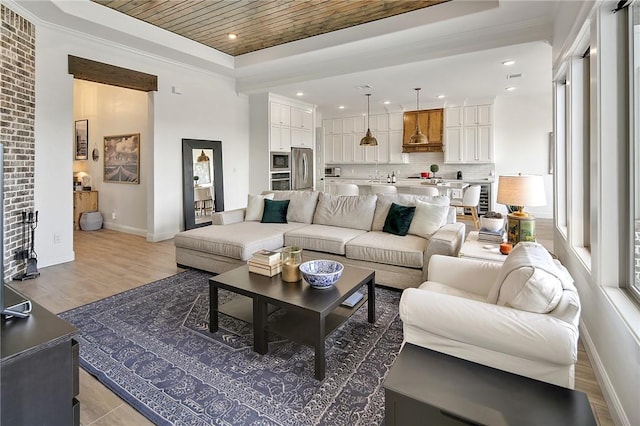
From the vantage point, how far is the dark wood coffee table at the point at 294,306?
2113 mm

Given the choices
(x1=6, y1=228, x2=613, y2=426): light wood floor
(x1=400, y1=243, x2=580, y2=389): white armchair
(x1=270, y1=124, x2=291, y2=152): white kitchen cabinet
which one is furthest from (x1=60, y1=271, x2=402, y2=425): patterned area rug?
(x1=270, y1=124, x2=291, y2=152): white kitchen cabinet

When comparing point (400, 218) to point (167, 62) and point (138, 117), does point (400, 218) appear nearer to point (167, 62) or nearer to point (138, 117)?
point (167, 62)

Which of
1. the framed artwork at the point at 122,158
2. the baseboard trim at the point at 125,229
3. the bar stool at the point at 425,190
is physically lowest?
the baseboard trim at the point at 125,229

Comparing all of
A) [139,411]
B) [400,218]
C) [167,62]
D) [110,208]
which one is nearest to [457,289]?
[400,218]

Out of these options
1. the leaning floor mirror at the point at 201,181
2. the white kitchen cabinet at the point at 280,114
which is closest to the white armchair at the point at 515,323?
the leaning floor mirror at the point at 201,181

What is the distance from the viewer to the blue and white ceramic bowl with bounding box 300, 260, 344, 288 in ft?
7.82

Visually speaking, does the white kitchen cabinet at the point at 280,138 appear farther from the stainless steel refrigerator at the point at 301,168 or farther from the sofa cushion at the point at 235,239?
the sofa cushion at the point at 235,239

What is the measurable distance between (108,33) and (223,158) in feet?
9.16

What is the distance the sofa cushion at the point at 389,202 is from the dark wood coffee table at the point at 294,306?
1423 mm

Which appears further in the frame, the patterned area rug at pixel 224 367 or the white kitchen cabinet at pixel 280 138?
the white kitchen cabinet at pixel 280 138

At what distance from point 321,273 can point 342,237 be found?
4.43 feet

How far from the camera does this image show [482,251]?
294 centimetres

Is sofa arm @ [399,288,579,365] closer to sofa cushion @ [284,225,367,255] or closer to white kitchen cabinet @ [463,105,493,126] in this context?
sofa cushion @ [284,225,367,255]

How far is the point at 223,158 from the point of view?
6.91 meters
